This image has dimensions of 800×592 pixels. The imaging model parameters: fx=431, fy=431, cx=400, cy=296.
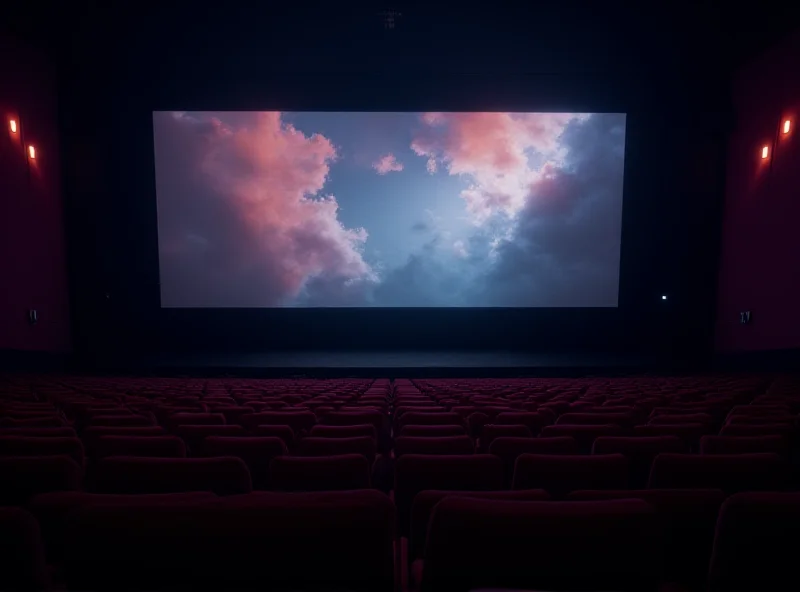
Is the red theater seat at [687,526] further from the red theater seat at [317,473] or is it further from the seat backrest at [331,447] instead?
the seat backrest at [331,447]

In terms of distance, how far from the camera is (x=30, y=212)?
34.9 feet

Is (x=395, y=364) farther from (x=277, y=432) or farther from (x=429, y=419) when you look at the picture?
(x=277, y=432)

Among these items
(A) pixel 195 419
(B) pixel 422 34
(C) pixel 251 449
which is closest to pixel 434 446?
(C) pixel 251 449

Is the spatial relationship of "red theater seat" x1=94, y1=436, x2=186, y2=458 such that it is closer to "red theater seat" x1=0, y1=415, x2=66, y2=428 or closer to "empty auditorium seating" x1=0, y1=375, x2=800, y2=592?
"empty auditorium seating" x1=0, y1=375, x2=800, y2=592

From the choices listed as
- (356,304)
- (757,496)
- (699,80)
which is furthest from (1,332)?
(699,80)

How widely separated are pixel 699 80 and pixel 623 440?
44.6 feet

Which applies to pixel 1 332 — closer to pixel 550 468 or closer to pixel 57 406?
pixel 57 406

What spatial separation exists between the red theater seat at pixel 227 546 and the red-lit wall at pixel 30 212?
11.5 metres

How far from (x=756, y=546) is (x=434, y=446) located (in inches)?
62.6

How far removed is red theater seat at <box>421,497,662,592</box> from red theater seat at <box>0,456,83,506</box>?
1.55 meters

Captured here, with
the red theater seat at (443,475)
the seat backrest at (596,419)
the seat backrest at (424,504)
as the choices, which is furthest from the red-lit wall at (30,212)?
the seat backrest at (424,504)

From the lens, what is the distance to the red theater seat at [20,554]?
0.87m

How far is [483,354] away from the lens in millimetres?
12391

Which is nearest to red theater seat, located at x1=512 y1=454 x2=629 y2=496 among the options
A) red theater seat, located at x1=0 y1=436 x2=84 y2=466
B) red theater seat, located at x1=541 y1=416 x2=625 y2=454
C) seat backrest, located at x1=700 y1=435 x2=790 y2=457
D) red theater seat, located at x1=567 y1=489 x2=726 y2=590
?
red theater seat, located at x1=567 y1=489 x2=726 y2=590
